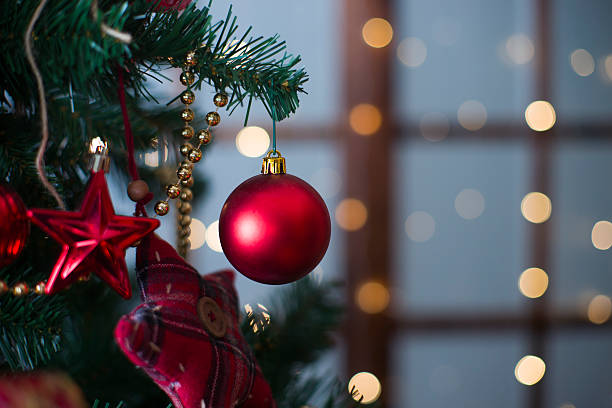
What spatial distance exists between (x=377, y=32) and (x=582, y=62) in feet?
1.79

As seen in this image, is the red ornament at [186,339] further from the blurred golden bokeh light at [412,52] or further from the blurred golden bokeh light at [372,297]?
the blurred golden bokeh light at [412,52]

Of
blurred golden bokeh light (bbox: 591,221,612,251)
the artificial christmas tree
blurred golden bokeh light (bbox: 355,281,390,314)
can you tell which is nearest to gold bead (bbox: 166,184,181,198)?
the artificial christmas tree

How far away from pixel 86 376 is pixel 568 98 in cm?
129

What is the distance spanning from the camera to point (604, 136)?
4.40ft

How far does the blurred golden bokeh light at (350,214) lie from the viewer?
1273mm

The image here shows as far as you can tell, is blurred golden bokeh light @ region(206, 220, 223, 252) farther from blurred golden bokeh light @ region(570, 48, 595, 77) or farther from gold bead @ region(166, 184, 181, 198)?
blurred golden bokeh light @ region(570, 48, 595, 77)

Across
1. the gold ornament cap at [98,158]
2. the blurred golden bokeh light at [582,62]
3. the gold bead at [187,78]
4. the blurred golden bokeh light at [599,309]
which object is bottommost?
the blurred golden bokeh light at [599,309]

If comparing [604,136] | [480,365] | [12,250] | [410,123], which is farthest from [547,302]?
[12,250]

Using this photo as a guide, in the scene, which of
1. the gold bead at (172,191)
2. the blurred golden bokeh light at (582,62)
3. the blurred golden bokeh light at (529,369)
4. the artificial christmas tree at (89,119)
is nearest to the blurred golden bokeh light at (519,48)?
the blurred golden bokeh light at (582,62)

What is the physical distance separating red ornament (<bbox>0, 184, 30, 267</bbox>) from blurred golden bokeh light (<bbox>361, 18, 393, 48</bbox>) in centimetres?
106

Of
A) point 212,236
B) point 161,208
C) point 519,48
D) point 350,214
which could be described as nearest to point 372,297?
point 350,214

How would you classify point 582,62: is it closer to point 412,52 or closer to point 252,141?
point 412,52

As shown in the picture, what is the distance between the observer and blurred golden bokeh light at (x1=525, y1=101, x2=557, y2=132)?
51.5 inches

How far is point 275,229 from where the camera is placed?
1.12 ft
